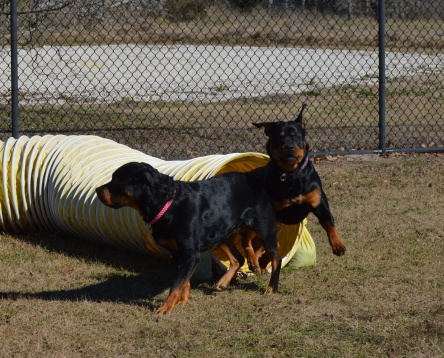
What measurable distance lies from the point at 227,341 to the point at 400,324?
101cm

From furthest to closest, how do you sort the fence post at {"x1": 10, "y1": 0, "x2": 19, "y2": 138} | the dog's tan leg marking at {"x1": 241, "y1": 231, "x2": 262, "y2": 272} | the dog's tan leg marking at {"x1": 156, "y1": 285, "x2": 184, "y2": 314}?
the fence post at {"x1": 10, "y1": 0, "x2": 19, "y2": 138}
the dog's tan leg marking at {"x1": 241, "y1": 231, "x2": 262, "y2": 272}
the dog's tan leg marking at {"x1": 156, "y1": 285, "x2": 184, "y2": 314}

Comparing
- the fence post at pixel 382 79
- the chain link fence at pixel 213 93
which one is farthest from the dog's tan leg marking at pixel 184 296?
the fence post at pixel 382 79

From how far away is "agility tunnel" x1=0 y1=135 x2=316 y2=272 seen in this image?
265 inches

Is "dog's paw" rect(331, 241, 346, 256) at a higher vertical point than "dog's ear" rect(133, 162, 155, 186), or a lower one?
lower

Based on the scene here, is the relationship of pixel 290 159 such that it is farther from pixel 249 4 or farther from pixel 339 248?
pixel 249 4

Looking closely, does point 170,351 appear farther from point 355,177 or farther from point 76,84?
point 76,84

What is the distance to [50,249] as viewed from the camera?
7.40 meters

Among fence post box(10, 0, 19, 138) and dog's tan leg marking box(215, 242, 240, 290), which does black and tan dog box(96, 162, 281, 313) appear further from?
fence post box(10, 0, 19, 138)

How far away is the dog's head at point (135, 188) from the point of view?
558 cm

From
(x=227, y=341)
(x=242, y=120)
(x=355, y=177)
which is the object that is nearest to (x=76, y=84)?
(x=242, y=120)

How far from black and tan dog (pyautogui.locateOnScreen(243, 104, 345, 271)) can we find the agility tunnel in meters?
0.42

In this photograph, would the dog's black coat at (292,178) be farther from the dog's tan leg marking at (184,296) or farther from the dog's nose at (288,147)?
the dog's tan leg marking at (184,296)

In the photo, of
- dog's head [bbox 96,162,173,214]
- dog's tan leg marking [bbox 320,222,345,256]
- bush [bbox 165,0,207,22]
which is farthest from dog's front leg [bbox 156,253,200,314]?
bush [bbox 165,0,207,22]

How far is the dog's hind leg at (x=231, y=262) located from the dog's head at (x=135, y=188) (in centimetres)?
86
